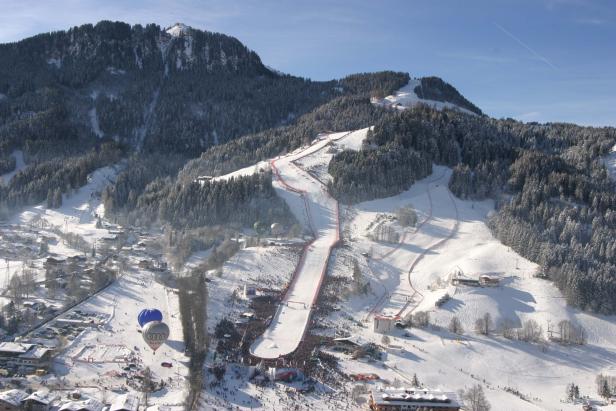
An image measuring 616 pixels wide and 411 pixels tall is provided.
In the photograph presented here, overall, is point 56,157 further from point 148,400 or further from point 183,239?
point 148,400

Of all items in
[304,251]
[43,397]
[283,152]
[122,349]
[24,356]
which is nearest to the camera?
[43,397]

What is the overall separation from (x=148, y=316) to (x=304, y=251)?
3043 cm

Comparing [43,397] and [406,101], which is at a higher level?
[406,101]

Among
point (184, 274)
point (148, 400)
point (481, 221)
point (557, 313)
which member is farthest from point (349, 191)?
point (148, 400)

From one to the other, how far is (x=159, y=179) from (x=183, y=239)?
124 ft

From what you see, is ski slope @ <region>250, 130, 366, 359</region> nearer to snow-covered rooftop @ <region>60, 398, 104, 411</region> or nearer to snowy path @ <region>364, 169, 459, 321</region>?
snowy path @ <region>364, 169, 459, 321</region>

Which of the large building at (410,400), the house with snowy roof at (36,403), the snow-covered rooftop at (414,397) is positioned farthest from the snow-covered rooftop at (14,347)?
the snow-covered rooftop at (414,397)

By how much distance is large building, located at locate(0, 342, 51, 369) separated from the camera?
56.3 meters

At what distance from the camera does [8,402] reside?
48281 mm

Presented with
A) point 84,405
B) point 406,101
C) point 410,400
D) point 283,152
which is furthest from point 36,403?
point 406,101

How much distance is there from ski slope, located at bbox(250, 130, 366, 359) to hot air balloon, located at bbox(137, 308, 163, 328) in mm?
8967

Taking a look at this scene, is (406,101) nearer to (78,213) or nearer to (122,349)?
(78,213)

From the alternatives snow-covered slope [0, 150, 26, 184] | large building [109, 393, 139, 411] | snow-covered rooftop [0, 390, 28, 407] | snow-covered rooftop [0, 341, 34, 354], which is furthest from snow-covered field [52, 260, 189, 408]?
snow-covered slope [0, 150, 26, 184]

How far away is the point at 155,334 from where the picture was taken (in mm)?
61156
